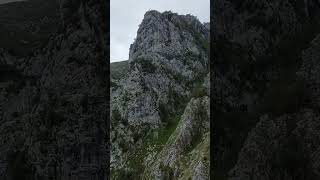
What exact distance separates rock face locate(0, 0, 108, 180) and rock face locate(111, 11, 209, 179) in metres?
18.5

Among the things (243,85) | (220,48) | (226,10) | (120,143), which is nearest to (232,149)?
(243,85)

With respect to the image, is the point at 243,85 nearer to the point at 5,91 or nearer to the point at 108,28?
the point at 108,28

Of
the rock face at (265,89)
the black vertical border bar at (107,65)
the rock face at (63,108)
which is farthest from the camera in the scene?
the rock face at (63,108)

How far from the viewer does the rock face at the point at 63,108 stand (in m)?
7.06

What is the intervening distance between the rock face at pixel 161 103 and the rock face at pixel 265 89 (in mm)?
19175

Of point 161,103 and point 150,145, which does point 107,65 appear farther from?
point 161,103

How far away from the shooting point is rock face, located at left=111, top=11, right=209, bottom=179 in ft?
95.9

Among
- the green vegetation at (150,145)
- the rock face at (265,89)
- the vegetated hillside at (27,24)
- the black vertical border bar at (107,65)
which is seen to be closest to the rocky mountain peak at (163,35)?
the green vegetation at (150,145)

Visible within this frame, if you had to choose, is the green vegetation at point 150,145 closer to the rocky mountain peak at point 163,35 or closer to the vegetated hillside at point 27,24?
the rocky mountain peak at point 163,35

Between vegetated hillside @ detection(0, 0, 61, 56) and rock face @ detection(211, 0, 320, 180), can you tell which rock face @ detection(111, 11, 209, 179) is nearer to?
vegetated hillside @ detection(0, 0, 61, 56)

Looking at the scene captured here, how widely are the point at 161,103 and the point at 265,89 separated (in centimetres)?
3032

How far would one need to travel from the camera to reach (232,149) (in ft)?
20.6

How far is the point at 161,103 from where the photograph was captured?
3656cm

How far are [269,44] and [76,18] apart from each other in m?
3.08
